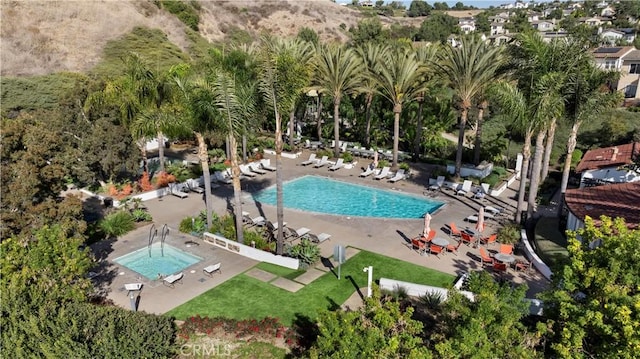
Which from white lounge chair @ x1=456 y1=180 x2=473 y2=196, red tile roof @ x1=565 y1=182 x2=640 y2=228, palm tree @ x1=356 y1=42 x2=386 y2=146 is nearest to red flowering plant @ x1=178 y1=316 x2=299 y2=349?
red tile roof @ x1=565 y1=182 x2=640 y2=228

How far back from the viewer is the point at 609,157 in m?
27.1

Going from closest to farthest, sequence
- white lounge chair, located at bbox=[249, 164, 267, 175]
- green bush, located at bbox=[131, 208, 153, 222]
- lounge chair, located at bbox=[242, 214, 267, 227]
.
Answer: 1. lounge chair, located at bbox=[242, 214, 267, 227]
2. green bush, located at bbox=[131, 208, 153, 222]
3. white lounge chair, located at bbox=[249, 164, 267, 175]

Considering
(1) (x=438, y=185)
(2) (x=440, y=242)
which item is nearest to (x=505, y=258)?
(2) (x=440, y=242)

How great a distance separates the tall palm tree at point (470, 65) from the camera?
25.9 metres

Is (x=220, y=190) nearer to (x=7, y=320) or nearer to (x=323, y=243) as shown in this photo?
(x=323, y=243)

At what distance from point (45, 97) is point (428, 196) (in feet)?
128

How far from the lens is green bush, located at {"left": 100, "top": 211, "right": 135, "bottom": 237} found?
68.7 feet

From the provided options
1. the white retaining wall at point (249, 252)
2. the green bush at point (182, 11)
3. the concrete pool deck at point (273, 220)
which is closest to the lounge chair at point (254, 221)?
the concrete pool deck at point (273, 220)

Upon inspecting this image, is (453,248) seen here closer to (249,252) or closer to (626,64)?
(249,252)

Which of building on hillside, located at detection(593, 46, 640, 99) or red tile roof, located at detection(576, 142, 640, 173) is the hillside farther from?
building on hillside, located at detection(593, 46, 640, 99)

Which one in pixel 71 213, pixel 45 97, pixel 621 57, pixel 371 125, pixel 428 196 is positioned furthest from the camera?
pixel 621 57

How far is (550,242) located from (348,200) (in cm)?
1133

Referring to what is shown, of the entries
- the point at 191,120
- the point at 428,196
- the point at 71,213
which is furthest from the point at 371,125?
the point at 71,213

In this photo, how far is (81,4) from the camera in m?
64.4
